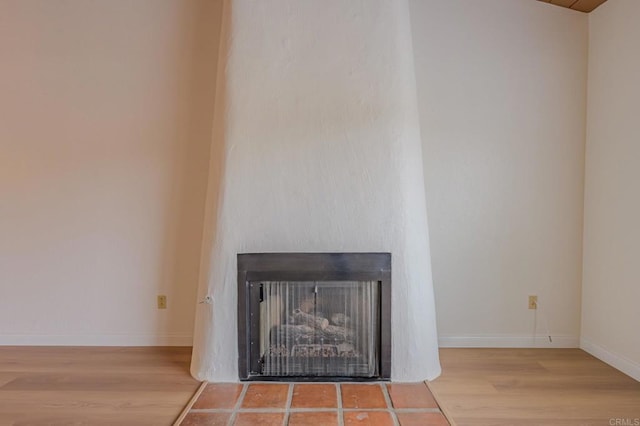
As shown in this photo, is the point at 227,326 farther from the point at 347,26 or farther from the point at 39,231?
the point at 347,26

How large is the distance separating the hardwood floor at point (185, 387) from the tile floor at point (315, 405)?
0.13m

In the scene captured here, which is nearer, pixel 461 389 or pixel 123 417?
pixel 123 417

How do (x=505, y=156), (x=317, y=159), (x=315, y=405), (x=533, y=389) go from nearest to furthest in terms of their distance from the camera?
(x=315, y=405) < (x=533, y=389) < (x=317, y=159) < (x=505, y=156)

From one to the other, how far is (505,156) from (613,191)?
693 millimetres

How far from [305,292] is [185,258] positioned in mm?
1080

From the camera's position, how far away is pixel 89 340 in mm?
2910

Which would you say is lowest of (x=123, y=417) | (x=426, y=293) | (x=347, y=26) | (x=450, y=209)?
(x=123, y=417)

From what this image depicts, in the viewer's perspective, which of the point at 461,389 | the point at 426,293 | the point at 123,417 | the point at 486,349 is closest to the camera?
the point at 123,417

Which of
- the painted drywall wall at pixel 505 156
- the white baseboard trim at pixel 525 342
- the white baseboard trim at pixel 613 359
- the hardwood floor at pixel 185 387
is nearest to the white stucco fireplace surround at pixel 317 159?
the hardwood floor at pixel 185 387

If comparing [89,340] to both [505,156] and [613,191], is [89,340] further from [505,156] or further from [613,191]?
[613,191]

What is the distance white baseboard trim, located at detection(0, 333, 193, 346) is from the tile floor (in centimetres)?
84

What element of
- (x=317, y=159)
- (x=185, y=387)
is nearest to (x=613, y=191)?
(x=317, y=159)

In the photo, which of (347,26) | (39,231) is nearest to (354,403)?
(347,26)

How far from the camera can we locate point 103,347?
288cm
